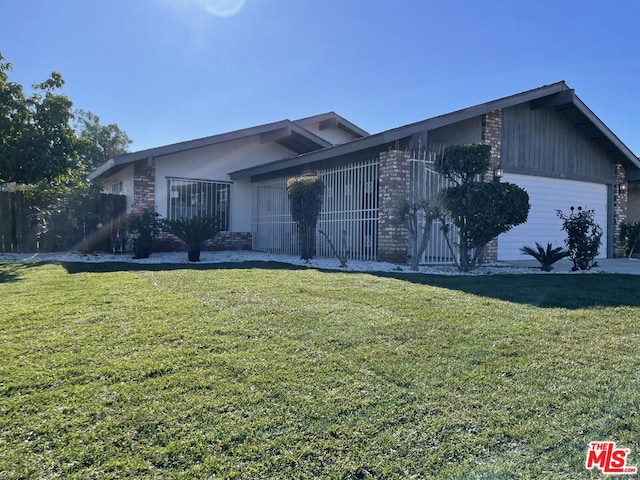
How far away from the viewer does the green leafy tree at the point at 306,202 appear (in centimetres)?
1050

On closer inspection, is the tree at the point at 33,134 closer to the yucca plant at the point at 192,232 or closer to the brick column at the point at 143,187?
the brick column at the point at 143,187

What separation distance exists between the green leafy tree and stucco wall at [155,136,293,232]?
468cm

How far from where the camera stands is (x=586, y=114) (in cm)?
1228

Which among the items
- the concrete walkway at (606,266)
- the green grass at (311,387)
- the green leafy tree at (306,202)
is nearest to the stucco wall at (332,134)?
the green leafy tree at (306,202)

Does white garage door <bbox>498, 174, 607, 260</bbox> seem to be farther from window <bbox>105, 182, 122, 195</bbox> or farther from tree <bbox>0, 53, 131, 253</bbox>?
window <bbox>105, 182, 122, 195</bbox>

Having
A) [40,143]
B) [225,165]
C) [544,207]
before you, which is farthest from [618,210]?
[40,143]

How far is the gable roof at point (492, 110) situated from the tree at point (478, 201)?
1343 millimetres

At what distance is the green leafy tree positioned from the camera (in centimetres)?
Answer: 1050

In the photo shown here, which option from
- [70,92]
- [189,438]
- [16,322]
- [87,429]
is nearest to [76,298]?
[16,322]

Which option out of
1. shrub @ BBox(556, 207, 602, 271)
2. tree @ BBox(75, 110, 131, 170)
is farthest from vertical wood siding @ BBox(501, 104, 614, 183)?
tree @ BBox(75, 110, 131, 170)

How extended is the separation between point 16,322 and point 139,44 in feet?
27.3

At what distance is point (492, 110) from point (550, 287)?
A: 586 cm
